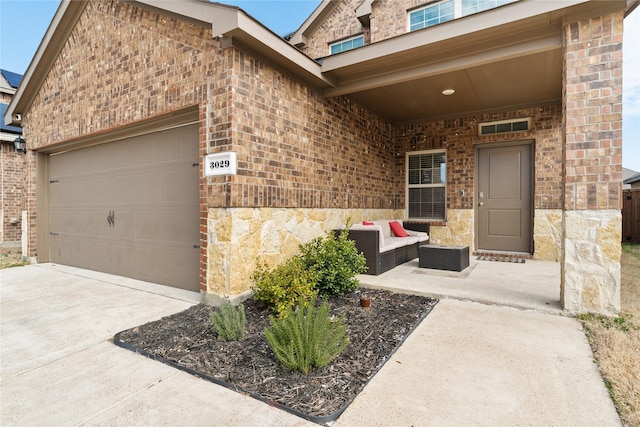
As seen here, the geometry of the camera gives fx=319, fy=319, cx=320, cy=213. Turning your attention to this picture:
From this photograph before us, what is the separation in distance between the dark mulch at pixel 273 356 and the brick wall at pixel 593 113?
1967 mm

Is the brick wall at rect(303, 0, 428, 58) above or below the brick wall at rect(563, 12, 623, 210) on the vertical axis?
above

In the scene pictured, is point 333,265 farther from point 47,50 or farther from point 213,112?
point 47,50

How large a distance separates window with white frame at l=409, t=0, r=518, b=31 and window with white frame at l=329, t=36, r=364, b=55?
143 centimetres

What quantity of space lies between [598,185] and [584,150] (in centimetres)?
37

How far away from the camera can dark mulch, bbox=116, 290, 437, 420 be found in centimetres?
199

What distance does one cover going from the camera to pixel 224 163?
3.67 m

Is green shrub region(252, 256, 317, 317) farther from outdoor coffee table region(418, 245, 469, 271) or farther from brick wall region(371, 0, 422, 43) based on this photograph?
brick wall region(371, 0, 422, 43)

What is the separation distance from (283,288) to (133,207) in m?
3.12

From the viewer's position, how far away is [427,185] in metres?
7.50

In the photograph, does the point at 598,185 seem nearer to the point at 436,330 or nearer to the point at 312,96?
the point at 436,330

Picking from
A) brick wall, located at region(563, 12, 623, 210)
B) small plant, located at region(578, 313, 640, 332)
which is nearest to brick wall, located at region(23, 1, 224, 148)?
brick wall, located at region(563, 12, 623, 210)

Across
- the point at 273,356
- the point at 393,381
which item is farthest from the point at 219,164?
the point at 393,381

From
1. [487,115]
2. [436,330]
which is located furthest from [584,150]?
[487,115]

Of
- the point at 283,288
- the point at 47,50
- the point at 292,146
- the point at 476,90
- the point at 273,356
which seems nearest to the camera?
the point at 273,356
